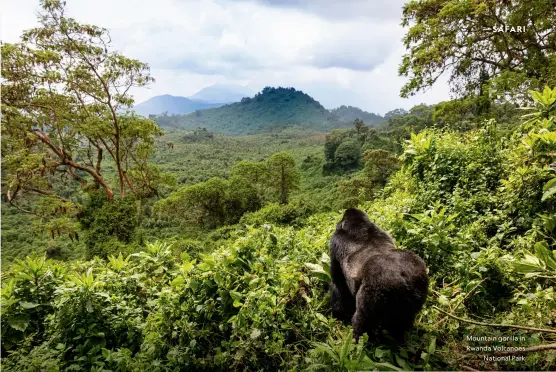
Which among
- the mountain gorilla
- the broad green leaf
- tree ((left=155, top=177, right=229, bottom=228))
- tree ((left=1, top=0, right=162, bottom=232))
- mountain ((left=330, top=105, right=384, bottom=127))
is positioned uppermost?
mountain ((left=330, top=105, right=384, bottom=127))

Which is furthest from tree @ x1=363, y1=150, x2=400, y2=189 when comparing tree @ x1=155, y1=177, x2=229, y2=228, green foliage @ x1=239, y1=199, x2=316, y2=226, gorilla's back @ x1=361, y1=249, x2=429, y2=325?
gorilla's back @ x1=361, y1=249, x2=429, y2=325

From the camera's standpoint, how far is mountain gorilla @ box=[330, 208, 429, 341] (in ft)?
6.82

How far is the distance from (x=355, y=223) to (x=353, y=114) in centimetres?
14724

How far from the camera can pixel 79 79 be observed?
11938 millimetres

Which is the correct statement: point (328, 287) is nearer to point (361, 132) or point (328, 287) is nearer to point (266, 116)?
point (361, 132)

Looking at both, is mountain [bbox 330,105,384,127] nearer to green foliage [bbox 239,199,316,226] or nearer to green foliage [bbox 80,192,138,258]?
green foliage [bbox 239,199,316,226]

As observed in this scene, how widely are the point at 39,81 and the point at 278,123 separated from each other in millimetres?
107004

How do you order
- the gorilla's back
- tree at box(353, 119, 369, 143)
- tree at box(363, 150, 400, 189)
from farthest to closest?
tree at box(353, 119, 369, 143)
tree at box(363, 150, 400, 189)
the gorilla's back

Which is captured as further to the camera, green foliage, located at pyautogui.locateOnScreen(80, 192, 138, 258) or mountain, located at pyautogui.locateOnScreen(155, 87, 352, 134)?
mountain, located at pyautogui.locateOnScreen(155, 87, 352, 134)

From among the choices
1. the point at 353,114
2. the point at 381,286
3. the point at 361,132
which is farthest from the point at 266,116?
the point at 381,286

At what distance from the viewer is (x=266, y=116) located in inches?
4685

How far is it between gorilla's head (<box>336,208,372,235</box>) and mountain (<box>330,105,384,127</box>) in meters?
133

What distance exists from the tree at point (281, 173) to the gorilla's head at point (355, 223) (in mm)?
25400

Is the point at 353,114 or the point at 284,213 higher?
the point at 353,114
